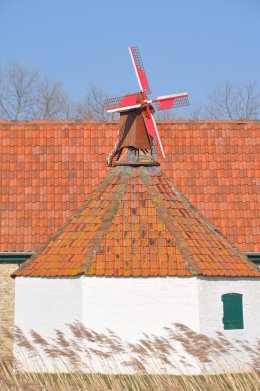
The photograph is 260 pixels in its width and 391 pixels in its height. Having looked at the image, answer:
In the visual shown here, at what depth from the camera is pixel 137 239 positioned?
60.8 feet

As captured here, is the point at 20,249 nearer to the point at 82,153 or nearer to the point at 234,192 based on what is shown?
the point at 82,153

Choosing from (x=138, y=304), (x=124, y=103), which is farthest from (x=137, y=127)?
(x=138, y=304)

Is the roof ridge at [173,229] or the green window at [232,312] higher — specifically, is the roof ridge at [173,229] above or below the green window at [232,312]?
above

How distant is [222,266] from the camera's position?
60.7 feet

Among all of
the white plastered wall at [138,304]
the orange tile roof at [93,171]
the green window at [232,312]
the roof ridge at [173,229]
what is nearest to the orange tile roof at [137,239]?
the roof ridge at [173,229]

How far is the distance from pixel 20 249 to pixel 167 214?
13.9 ft

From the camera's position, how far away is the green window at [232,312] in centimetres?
1809

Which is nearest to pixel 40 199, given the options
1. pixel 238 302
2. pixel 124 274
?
pixel 124 274

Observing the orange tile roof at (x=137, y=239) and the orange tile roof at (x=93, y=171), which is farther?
the orange tile roof at (x=93, y=171)

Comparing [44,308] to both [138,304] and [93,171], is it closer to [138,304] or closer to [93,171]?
[138,304]

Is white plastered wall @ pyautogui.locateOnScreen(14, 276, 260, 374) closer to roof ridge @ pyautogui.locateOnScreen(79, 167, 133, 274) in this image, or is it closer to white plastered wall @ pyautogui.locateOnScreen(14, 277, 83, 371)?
white plastered wall @ pyautogui.locateOnScreen(14, 277, 83, 371)

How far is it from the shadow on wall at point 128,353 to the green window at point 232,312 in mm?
463

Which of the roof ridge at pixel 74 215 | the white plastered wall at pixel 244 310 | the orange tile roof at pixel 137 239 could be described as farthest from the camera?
the roof ridge at pixel 74 215

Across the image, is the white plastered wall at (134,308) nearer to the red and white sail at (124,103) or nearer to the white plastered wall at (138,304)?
the white plastered wall at (138,304)
